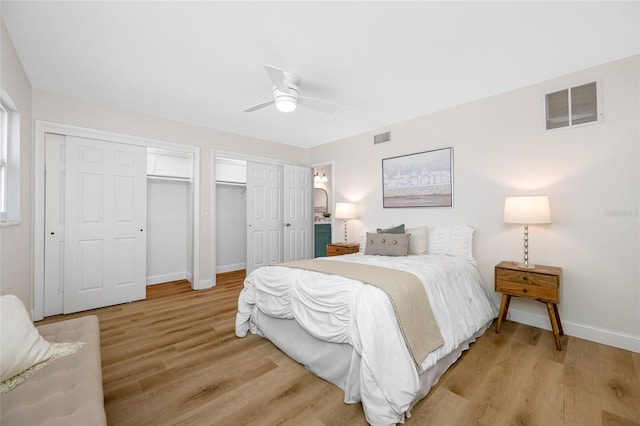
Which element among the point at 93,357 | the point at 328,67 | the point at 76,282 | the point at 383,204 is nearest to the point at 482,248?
the point at 383,204

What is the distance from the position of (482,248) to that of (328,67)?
261 cm

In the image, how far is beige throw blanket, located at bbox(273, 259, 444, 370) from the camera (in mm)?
1718

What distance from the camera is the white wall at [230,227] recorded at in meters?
5.49

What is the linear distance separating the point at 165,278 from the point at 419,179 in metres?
4.52

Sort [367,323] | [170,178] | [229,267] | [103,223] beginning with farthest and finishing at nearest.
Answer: [229,267], [170,178], [103,223], [367,323]

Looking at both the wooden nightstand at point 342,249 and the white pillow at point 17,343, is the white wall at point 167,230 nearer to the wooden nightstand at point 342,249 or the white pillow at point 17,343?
the wooden nightstand at point 342,249

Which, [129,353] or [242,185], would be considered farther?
[242,185]

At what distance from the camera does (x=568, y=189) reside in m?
2.64

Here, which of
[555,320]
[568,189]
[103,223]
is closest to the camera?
[555,320]

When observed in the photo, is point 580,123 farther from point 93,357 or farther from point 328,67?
point 93,357

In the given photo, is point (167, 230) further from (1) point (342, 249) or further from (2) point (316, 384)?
(2) point (316, 384)

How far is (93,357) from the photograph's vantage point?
142cm

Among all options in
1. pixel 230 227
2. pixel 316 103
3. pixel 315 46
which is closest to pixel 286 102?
pixel 316 103

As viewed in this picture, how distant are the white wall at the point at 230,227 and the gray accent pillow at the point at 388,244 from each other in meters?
3.28
